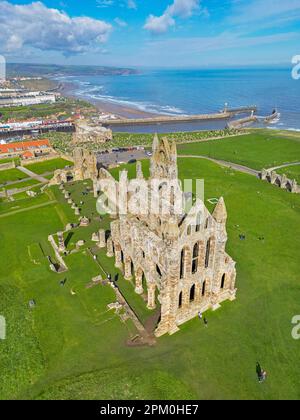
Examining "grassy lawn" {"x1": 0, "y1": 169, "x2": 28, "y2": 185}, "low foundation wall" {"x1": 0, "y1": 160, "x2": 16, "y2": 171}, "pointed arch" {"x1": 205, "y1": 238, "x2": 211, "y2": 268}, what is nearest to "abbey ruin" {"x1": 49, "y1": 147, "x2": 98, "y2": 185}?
"grassy lawn" {"x1": 0, "y1": 169, "x2": 28, "y2": 185}

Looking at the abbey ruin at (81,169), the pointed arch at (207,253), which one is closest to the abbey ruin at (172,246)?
the pointed arch at (207,253)

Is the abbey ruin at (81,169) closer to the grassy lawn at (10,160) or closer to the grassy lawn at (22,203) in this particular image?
the grassy lawn at (22,203)

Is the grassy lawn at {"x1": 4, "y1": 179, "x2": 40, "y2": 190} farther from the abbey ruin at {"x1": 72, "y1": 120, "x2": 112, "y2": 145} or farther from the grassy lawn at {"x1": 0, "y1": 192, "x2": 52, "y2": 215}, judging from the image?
the abbey ruin at {"x1": 72, "y1": 120, "x2": 112, "y2": 145}
